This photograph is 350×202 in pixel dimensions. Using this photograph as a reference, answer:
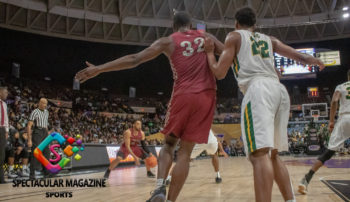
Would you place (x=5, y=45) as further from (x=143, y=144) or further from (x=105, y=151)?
(x=143, y=144)

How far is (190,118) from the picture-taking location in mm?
2664

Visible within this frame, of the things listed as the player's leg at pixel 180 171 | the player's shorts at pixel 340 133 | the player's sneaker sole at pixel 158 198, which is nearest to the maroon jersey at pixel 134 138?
the player's shorts at pixel 340 133

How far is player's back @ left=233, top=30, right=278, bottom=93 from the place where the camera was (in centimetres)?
240

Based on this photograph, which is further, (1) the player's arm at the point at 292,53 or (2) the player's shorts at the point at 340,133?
(2) the player's shorts at the point at 340,133

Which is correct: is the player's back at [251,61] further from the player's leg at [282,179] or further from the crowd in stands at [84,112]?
the crowd in stands at [84,112]

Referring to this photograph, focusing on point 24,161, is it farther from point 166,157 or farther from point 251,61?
point 251,61

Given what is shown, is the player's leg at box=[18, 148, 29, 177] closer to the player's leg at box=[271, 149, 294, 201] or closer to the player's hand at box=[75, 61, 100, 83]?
the player's hand at box=[75, 61, 100, 83]

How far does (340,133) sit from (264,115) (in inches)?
116

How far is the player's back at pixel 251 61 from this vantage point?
2398mm

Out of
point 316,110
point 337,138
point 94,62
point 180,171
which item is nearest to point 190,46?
point 180,171

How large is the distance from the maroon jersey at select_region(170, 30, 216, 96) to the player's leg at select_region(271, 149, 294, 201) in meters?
0.84

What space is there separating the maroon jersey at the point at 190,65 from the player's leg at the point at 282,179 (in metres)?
0.84

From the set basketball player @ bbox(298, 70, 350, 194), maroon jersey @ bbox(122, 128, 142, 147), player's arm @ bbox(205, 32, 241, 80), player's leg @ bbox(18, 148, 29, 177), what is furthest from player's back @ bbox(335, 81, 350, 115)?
player's leg @ bbox(18, 148, 29, 177)

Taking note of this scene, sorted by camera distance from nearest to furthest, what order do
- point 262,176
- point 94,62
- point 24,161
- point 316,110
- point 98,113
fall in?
point 262,176 < point 24,161 < point 316,110 < point 98,113 < point 94,62
